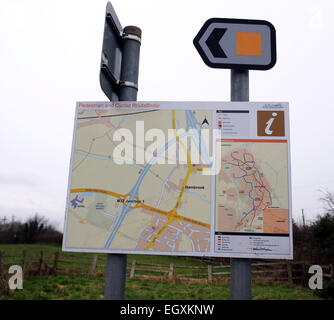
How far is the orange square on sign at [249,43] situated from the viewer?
9.06ft

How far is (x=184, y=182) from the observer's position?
2660 mm

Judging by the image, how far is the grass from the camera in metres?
12.3

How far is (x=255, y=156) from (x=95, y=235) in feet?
4.98

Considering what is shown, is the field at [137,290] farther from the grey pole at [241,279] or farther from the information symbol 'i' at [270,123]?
the information symbol 'i' at [270,123]

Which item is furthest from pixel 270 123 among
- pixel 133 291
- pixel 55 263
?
pixel 55 263

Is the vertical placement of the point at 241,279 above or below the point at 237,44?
below

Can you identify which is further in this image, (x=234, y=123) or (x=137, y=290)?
(x=137, y=290)

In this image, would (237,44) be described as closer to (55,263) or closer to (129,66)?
(129,66)

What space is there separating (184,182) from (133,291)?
42.0 ft

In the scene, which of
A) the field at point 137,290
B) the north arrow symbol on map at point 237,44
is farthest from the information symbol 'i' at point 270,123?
the field at point 137,290

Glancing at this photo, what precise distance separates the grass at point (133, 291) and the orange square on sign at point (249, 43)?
11158 millimetres

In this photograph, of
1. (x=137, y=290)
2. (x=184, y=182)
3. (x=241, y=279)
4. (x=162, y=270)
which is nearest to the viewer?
(x=241, y=279)

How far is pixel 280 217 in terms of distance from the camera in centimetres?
253

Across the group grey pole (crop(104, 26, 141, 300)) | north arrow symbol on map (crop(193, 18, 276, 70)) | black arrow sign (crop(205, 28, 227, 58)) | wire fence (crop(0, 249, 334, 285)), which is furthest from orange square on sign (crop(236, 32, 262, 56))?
wire fence (crop(0, 249, 334, 285))
